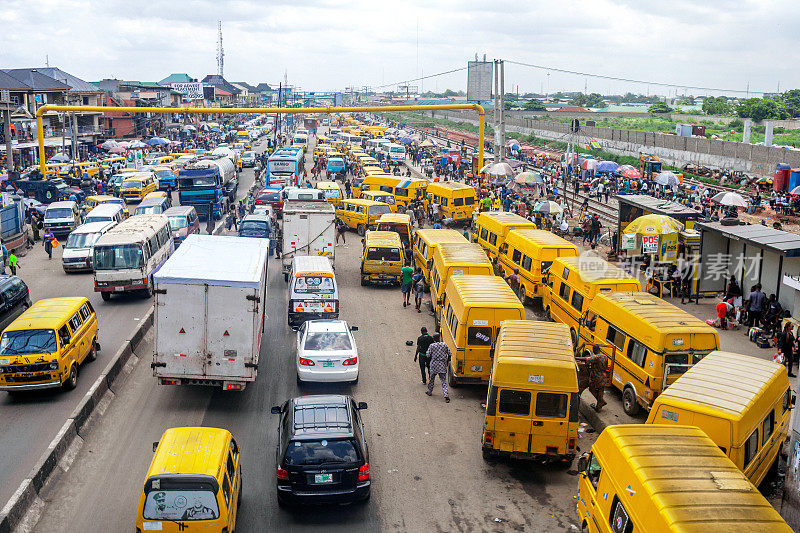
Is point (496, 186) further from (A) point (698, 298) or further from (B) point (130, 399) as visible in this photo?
(B) point (130, 399)

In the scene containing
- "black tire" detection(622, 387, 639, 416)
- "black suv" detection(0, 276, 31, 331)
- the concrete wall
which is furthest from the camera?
the concrete wall

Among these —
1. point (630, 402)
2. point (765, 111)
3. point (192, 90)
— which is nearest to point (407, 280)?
point (630, 402)

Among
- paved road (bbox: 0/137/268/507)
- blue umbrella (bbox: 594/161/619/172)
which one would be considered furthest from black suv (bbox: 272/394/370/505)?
blue umbrella (bbox: 594/161/619/172)

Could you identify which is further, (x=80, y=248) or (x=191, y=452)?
(x=80, y=248)

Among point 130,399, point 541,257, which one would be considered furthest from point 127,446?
point 541,257

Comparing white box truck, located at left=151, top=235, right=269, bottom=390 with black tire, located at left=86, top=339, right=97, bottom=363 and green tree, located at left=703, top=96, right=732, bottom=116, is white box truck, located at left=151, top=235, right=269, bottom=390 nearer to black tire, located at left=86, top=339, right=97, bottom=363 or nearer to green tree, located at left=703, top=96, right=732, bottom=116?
black tire, located at left=86, top=339, right=97, bottom=363

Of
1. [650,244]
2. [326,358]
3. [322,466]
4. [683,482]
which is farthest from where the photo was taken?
[650,244]

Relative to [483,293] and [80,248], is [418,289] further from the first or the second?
[80,248]
